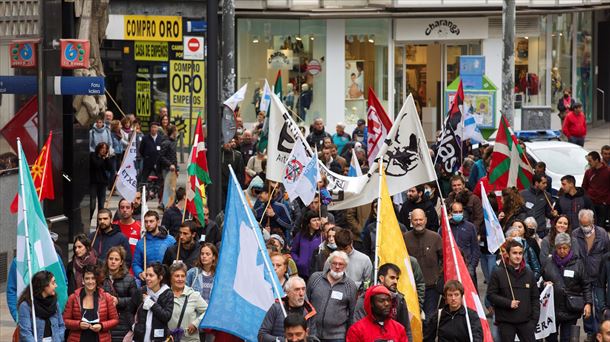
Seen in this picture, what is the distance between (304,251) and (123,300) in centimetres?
340

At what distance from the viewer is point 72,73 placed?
21.5 meters

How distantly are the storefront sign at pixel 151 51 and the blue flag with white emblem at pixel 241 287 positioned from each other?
2382cm

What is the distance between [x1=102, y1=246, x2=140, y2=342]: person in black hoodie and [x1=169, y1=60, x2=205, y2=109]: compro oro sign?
20.4 metres

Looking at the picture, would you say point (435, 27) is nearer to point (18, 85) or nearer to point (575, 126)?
point (575, 126)

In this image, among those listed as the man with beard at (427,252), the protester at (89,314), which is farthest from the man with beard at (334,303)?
the man with beard at (427,252)

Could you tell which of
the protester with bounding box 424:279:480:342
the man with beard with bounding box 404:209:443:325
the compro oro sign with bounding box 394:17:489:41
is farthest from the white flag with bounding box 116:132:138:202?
the compro oro sign with bounding box 394:17:489:41

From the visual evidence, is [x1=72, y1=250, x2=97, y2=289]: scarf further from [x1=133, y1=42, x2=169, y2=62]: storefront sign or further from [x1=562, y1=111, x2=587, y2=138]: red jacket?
[x1=133, y1=42, x2=169, y2=62]: storefront sign

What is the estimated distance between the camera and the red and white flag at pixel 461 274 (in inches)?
523

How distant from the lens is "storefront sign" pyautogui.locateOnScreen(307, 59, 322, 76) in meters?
39.8

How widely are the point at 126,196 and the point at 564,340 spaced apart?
19.8 ft

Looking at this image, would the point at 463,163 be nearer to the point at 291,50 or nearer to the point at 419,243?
the point at 419,243

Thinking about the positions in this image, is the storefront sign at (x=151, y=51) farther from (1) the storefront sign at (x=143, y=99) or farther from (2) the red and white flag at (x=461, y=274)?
(2) the red and white flag at (x=461, y=274)

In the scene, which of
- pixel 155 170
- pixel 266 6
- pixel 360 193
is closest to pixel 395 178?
pixel 360 193

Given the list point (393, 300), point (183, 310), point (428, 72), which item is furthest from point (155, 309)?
point (428, 72)
